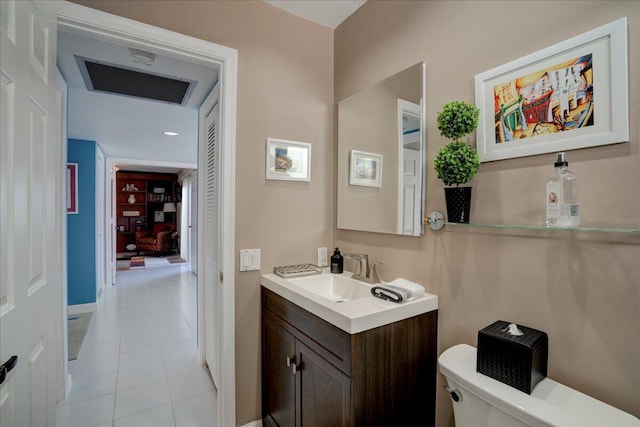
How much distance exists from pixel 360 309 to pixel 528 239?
0.69 m

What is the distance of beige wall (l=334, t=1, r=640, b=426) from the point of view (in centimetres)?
92

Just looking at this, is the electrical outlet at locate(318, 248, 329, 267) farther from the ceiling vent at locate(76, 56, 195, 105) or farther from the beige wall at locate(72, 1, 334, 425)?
the ceiling vent at locate(76, 56, 195, 105)

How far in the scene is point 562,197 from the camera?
1.00 metres

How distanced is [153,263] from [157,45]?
755 cm

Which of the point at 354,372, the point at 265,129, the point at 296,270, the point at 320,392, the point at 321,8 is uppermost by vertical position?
the point at 321,8

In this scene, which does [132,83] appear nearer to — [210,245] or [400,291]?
[210,245]

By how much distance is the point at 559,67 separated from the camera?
41.4 inches

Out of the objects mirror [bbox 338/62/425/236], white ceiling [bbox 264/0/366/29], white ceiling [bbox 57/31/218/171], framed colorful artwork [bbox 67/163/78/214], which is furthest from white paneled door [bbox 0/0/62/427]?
framed colorful artwork [bbox 67/163/78/214]

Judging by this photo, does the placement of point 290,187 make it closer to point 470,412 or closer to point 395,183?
point 395,183

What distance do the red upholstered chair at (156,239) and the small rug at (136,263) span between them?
564 millimetres

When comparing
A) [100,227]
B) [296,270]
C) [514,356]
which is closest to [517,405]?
[514,356]

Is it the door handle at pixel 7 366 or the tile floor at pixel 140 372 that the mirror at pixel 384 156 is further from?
the tile floor at pixel 140 372

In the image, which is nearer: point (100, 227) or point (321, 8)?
point (321, 8)

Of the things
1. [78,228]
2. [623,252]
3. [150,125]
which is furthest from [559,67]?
[78,228]
